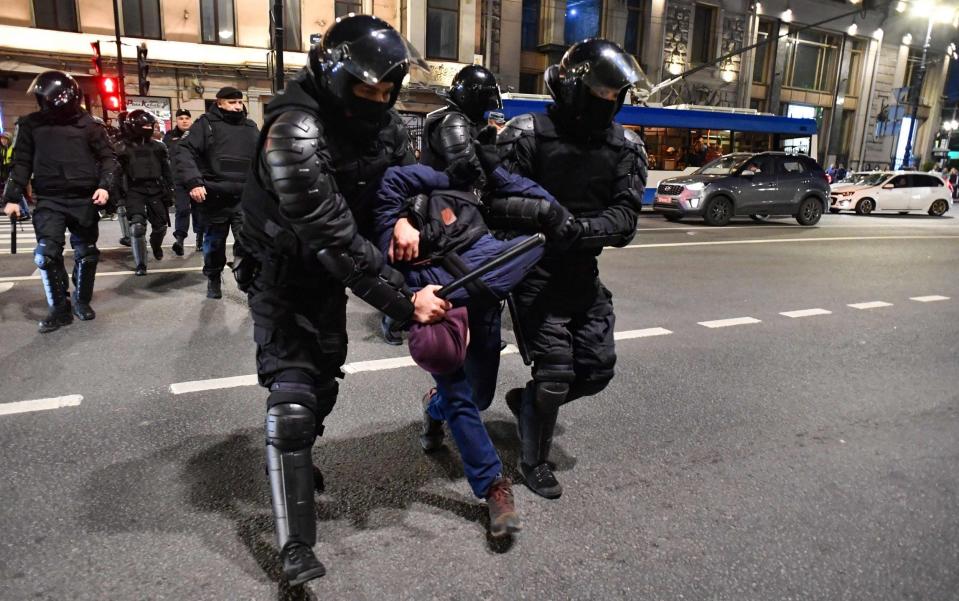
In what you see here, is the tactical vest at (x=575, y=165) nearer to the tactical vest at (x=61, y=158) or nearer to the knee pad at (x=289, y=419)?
the knee pad at (x=289, y=419)

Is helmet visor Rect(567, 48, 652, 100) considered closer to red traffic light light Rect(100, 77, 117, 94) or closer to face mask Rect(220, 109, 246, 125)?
face mask Rect(220, 109, 246, 125)

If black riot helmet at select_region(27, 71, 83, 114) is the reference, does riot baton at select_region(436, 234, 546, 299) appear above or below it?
below

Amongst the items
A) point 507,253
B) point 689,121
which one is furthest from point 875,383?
point 689,121

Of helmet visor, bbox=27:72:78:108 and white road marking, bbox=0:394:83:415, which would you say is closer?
white road marking, bbox=0:394:83:415

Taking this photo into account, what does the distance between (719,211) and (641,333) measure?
1099 centimetres

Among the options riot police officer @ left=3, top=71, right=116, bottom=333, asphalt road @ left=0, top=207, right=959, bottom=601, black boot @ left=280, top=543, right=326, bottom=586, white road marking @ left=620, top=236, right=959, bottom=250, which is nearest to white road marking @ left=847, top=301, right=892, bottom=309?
asphalt road @ left=0, top=207, right=959, bottom=601

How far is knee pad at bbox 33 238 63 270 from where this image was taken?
5.22 meters

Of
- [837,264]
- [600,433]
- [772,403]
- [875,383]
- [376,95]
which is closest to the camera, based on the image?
[376,95]

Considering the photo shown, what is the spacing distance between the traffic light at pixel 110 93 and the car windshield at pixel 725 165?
14590 millimetres

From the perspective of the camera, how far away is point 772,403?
408cm

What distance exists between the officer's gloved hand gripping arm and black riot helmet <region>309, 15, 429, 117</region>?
16 centimetres

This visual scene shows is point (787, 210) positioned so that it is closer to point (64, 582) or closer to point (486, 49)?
point (486, 49)

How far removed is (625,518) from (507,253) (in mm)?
1231

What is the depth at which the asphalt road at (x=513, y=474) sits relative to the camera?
2305 millimetres
